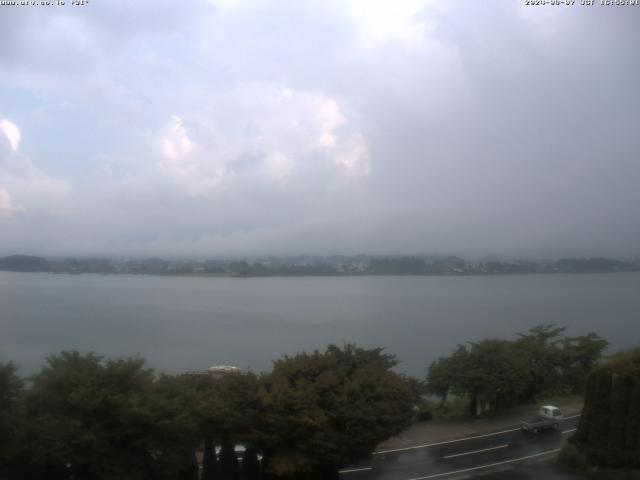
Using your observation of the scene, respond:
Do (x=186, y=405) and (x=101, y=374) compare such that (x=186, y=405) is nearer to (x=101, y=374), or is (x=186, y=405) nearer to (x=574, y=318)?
(x=101, y=374)

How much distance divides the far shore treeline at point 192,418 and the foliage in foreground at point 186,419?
2 centimetres

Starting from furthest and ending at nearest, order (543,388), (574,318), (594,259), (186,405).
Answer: (594,259) → (574,318) → (543,388) → (186,405)

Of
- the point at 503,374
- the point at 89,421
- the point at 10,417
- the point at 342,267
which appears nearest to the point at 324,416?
the point at 89,421

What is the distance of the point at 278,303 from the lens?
6375 centimetres

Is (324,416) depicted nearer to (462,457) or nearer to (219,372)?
(462,457)

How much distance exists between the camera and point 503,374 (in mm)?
19656

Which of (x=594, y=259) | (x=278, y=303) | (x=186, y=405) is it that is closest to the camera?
(x=186, y=405)

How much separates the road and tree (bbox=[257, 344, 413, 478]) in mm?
1953

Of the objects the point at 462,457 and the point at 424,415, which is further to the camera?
the point at 424,415

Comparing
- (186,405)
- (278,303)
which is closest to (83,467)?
(186,405)

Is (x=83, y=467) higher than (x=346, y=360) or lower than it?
lower

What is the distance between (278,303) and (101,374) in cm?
5353

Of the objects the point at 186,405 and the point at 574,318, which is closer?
the point at 186,405

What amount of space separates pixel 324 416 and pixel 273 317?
39.8 meters
